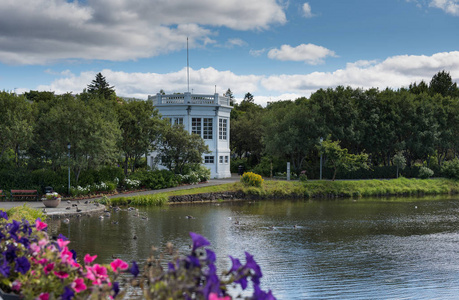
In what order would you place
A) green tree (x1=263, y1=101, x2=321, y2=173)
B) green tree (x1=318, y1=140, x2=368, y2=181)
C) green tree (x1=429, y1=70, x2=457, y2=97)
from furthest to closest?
green tree (x1=429, y1=70, x2=457, y2=97) < green tree (x1=263, y1=101, x2=321, y2=173) < green tree (x1=318, y1=140, x2=368, y2=181)

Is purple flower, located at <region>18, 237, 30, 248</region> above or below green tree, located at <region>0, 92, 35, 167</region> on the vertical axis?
below

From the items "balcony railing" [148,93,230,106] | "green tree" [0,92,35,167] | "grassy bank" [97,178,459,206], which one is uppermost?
"balcony railing" [148,93,230,106]

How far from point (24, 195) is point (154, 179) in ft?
27.6

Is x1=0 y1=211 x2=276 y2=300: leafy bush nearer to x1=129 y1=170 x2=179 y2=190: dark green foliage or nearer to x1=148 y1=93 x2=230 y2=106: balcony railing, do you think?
x1=129 y1=170 x2=179 y2=190: dark green foliage

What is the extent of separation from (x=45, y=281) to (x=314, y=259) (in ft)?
36.0

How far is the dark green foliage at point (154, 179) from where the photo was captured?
31953 millimetres

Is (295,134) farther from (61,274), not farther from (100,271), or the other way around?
(61,274)

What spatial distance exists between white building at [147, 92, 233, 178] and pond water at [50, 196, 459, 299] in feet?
35.4

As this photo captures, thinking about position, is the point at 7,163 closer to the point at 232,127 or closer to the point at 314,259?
the point at 314,259

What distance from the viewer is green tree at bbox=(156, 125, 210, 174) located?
1353 inches

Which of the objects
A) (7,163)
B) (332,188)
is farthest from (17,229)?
(332,188)

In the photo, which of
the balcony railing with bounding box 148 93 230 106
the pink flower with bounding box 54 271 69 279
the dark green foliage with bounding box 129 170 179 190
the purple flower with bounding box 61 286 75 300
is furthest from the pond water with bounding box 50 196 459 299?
the balcony railing with bounding box 148 93 230 106

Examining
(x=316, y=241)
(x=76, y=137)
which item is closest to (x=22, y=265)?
(x=316, y=241)

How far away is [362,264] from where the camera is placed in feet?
46.9
